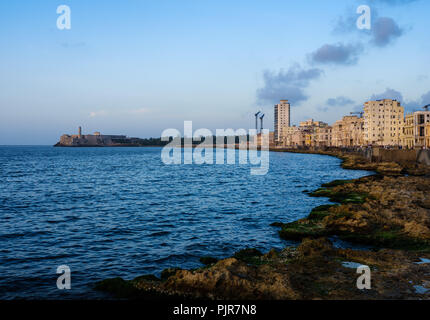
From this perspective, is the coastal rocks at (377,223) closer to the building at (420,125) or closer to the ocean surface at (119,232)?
the ocean surface at (119,232)

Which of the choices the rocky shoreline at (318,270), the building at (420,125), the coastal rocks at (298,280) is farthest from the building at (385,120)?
the coastal rocks at (298,280)

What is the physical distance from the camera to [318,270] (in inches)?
563

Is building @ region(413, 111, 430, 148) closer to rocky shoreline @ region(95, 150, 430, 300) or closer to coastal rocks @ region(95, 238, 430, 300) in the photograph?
rocky shoreline @ region(95, 150, 430, 300)

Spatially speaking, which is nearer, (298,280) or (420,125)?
(298,280)

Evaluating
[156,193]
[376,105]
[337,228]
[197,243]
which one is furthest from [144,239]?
[376,105]

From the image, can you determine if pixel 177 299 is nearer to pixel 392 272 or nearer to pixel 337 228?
pixel 392 272

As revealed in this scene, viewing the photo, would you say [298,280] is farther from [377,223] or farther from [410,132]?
[410,132]

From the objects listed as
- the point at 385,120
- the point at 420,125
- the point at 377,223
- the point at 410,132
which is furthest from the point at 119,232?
the point at 385,120

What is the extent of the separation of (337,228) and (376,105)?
524ft

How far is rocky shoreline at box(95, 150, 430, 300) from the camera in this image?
1220 centimetres

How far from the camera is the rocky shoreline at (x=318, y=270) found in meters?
12.2

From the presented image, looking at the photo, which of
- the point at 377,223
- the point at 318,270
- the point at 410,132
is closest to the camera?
the point at 318,270

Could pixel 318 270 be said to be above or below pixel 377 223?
below

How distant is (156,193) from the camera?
45.4 meters
